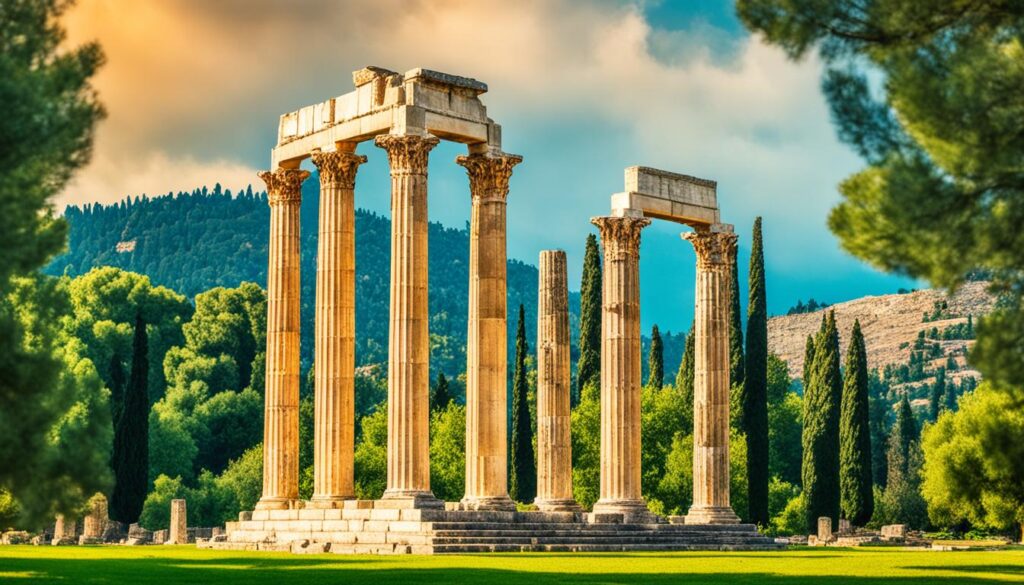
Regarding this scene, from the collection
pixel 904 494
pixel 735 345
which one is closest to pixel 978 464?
pixel 735 345

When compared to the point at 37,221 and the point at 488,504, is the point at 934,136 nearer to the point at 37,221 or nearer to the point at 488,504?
the point at 37,221

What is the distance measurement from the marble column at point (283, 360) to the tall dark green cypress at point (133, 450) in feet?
105

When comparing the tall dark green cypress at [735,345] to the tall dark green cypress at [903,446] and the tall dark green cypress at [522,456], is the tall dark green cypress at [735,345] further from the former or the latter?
the tall dark green cypress at [903,446]

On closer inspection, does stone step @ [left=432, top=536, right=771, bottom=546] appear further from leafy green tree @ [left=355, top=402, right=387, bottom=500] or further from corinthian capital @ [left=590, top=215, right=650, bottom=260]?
leafy green tree @ [left=355, top=402, right=387, bottom=500]

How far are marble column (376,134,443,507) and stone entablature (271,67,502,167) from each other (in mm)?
956

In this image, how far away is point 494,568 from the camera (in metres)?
43.6

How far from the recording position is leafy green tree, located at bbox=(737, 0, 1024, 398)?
26.1m

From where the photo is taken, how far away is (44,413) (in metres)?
28.1

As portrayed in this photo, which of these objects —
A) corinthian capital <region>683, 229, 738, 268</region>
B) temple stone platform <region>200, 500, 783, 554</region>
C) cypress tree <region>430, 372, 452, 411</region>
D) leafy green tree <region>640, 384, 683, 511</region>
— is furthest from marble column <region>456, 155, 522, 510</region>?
cypress tree <region>430, 372, 452, 411</region>

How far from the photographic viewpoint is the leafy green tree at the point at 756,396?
90500 mm

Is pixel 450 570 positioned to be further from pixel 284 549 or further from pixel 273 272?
pixel 273 272

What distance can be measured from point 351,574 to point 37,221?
15521mm

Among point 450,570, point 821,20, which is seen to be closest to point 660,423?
point 450,570

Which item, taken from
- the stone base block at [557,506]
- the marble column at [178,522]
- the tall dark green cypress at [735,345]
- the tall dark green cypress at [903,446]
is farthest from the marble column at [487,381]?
the tall dark green cypress at [903,446]
